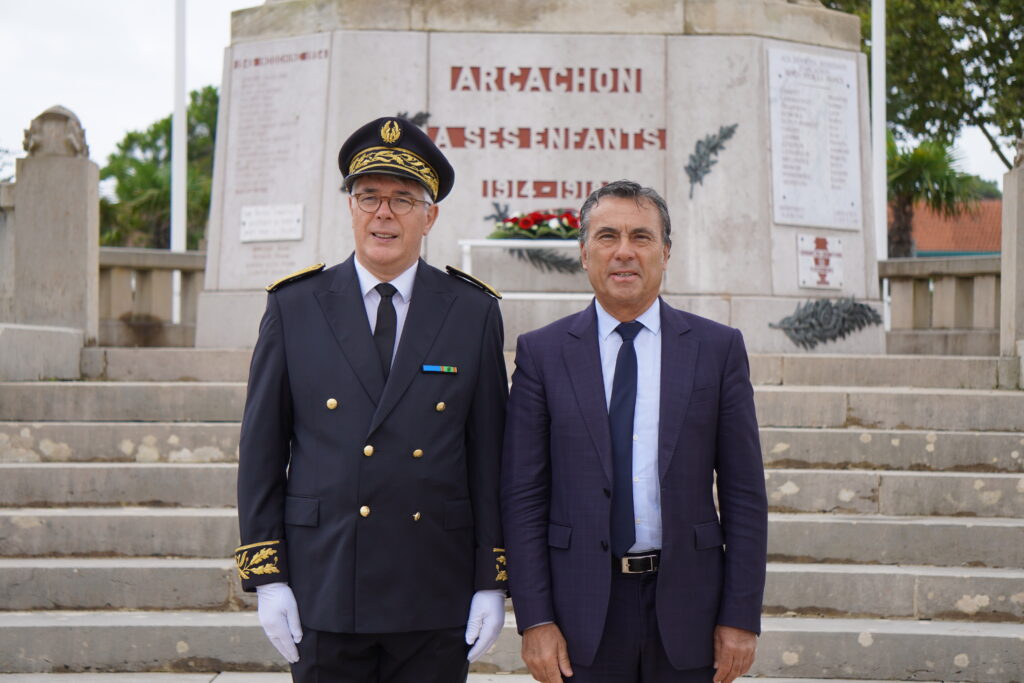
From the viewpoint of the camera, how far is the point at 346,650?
2.93 metres

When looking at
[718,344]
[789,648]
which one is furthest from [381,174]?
[789,648]

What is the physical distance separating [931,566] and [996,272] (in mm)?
5429

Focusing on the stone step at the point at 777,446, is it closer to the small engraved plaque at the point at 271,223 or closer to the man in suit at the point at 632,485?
the small engraved plaque at the point at 271,223

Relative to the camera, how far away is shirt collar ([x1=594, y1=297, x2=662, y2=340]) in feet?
10.2

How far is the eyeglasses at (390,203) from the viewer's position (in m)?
3.05

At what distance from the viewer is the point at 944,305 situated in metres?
10.9

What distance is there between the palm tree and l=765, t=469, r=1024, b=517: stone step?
14.3 m

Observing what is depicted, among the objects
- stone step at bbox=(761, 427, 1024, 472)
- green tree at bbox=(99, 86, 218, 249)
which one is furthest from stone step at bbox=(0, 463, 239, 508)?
green tree at bbox=(99, 86, 218, 249)

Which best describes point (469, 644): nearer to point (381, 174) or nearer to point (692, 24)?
point (381, 174)

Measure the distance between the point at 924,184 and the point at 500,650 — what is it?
56.9 ft

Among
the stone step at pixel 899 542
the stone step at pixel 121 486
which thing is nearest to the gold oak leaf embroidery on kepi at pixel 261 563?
the stone step at pixel 121 486

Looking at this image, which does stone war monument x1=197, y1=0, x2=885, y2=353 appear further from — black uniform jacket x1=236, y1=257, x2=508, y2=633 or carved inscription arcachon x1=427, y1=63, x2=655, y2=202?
black uniform jacket x1=236, y1=257, x2=508, y2=633

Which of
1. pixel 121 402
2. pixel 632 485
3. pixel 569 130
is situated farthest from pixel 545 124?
pixel 632 485

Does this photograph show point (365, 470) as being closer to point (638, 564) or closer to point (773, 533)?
point (638, 564)
